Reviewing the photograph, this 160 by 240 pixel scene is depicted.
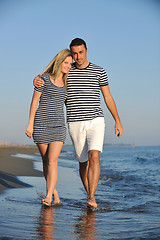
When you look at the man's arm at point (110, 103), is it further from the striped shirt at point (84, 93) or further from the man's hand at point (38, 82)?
the man's hand at point (38, 82)

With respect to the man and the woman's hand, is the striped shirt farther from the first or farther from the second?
the woman's hand

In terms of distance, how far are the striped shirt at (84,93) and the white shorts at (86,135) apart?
0.07 metres

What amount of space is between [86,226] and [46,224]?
35cm

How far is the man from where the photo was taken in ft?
14.1

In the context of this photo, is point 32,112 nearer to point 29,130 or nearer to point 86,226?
point 29,130

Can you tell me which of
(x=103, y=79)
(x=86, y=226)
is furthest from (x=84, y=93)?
(x=86, y=226)

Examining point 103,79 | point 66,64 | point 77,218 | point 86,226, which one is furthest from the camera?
point 103,79

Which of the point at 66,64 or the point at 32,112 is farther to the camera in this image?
the point at 66,64

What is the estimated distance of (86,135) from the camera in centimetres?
446

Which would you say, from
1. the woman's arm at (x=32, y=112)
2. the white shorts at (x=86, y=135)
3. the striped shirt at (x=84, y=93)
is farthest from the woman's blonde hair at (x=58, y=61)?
the white shorts at (x=86, y=135)

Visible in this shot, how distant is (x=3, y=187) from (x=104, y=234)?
123 inches

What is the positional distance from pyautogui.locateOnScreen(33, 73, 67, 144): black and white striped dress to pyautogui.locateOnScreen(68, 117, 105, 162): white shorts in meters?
0.23

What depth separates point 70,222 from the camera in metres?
3.19

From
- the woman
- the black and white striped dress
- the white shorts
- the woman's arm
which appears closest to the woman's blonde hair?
the woman
